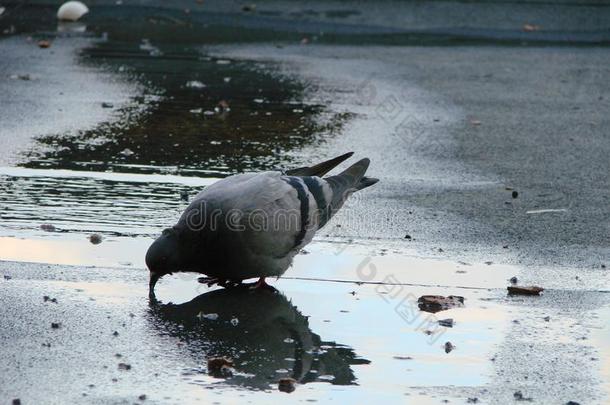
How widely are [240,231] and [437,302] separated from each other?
85 cm

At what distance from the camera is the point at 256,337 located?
4520 mm

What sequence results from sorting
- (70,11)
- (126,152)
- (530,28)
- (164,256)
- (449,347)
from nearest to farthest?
1. (449,347)
2. (164,256)
3. (126,152)
4. (530,28)
5. (70,11)

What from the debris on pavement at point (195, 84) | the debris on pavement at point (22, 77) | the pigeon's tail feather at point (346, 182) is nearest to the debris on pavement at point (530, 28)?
the debris on pavement at point (195, 84)

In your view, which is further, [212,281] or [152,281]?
[212,281]

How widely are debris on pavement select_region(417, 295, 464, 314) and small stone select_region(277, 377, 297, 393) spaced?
1028 mm

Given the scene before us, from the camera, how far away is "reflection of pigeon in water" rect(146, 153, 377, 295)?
4.90 metres

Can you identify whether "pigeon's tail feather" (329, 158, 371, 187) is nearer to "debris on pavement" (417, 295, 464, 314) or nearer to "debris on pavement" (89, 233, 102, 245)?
"debris on pavement" (417, 295, 464, 314)

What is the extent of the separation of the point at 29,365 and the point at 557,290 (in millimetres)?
2285

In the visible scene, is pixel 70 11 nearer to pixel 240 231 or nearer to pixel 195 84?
pixel 195 84

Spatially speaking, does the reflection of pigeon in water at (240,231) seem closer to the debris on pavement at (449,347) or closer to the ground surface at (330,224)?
the ground surface at (330,224)

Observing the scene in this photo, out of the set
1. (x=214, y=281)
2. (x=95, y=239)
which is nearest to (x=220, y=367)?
(x=214, y=281)

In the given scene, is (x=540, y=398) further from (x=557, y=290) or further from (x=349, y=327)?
(x=557, y=290)

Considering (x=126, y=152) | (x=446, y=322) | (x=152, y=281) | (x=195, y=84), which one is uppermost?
(x=446, y=322)

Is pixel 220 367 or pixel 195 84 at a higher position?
pixel 220 367
